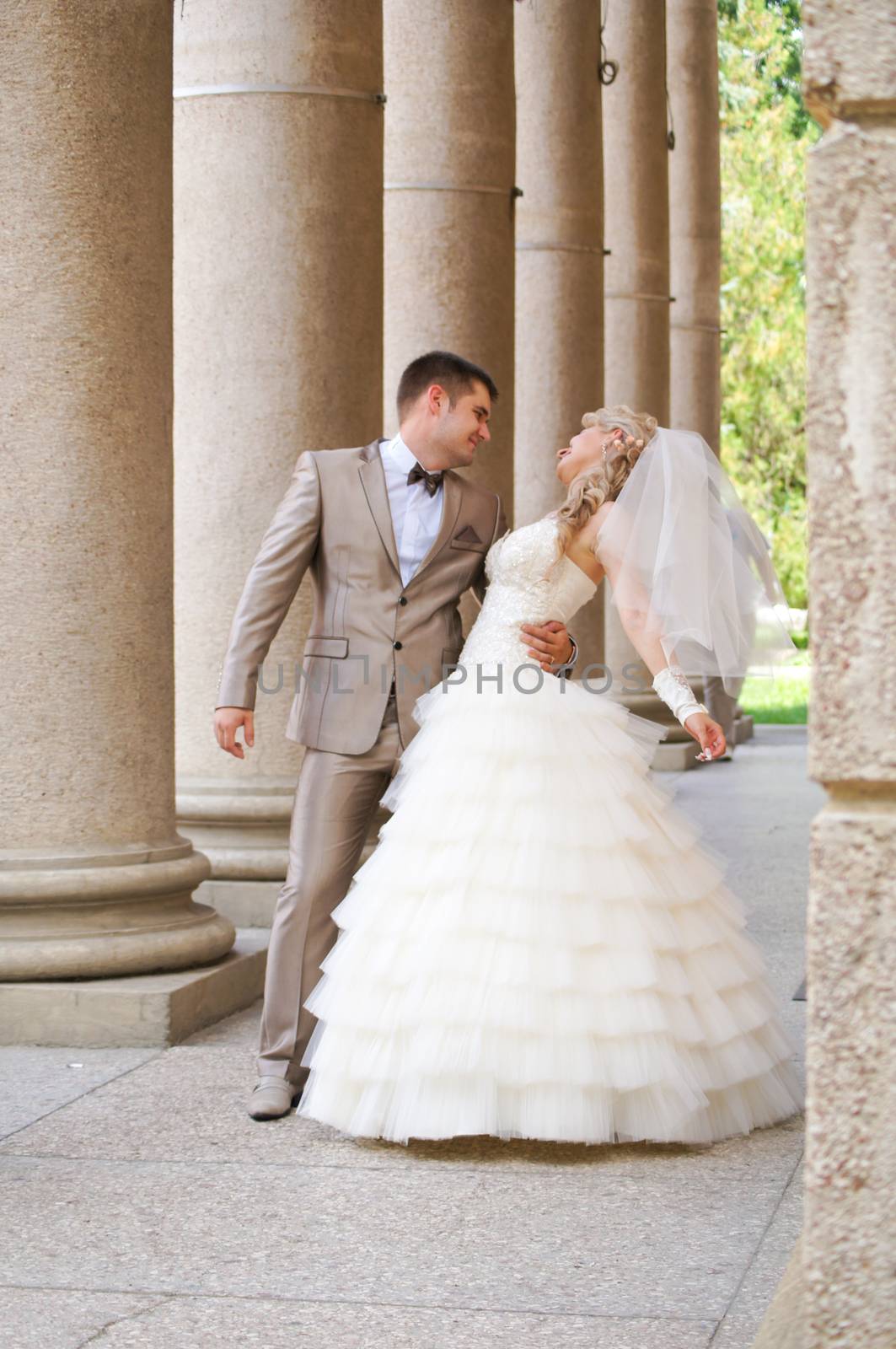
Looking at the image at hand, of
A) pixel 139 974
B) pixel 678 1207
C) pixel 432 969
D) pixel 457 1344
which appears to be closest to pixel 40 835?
pixel 139 974

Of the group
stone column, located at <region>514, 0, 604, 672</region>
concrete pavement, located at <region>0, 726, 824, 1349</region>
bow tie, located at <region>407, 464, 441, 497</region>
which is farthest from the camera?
stone column, located at <region>514, 0, 604, 672</region>

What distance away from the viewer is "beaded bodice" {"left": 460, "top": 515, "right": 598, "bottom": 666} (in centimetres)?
673

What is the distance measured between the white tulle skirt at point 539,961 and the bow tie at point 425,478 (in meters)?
0.88

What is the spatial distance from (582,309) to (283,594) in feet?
35.6

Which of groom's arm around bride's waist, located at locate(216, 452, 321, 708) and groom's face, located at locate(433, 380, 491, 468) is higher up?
groom's face, located at locate(433, 380, 491, 468)

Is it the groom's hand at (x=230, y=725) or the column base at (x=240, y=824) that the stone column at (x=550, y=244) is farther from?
the groom's hand at (x=230, y=725)

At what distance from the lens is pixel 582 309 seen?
1703cm

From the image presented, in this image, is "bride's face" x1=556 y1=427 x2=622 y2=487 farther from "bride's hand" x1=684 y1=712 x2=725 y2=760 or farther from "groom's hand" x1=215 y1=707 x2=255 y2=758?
"groom's hand" x1=215 y1=707 x2=255 y2=758

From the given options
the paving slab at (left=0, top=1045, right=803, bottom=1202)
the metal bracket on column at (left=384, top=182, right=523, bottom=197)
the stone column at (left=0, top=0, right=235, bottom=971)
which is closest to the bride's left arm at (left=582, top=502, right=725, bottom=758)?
the paving slab at (left=0, top=1045, right=803, bottom=1202)

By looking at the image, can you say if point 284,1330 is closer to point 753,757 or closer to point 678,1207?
point 678,1207

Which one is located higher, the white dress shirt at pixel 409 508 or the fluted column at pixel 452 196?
the fluted column at pixel 452 196

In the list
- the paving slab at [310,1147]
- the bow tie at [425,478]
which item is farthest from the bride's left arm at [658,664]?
the paving slab at [310,1147]

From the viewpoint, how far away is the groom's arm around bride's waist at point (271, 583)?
6715 mm

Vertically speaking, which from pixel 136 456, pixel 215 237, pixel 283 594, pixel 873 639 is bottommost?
pixel 873 639
